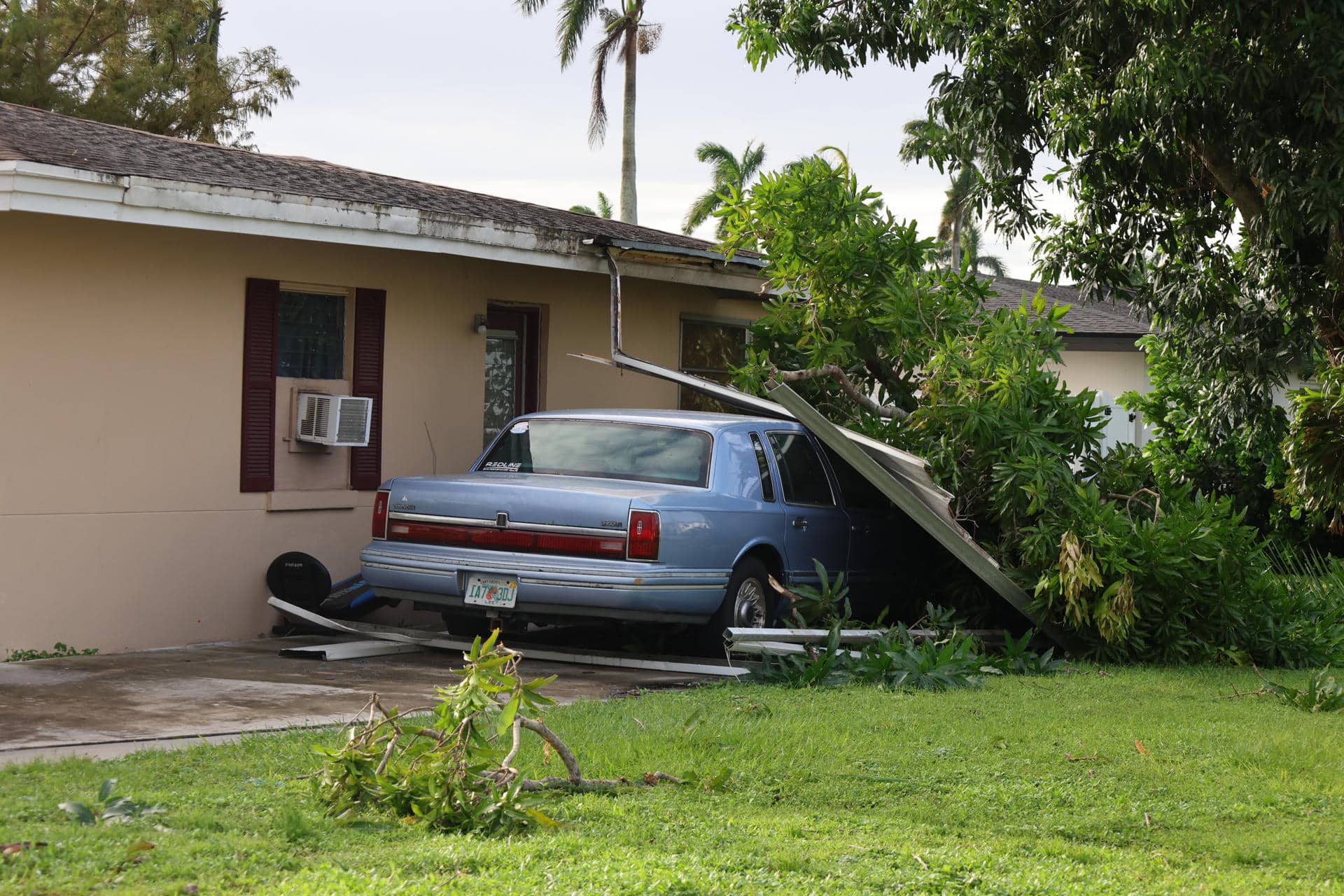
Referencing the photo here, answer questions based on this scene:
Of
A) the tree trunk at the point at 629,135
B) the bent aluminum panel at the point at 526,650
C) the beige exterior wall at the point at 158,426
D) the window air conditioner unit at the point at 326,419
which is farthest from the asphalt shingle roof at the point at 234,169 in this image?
the tree trunk at the point at 629,135

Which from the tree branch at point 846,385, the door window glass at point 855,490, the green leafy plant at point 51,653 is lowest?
the green leafy plant at point 51,653

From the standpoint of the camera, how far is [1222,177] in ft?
43.7

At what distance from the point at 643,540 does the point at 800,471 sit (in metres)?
1.99

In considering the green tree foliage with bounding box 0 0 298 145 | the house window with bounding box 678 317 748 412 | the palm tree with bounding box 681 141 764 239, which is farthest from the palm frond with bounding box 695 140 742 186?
the house window with bounding box 678 317 748 412

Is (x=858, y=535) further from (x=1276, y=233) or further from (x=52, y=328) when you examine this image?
(x=52, y=328)

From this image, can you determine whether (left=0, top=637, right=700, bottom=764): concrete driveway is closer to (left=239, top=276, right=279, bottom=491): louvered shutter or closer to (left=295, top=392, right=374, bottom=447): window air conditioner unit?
(left=239, top=276, right=279, bottom=491): louvered shutter

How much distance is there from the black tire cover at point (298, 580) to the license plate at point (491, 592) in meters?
1.92

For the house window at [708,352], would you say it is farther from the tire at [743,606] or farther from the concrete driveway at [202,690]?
the concrete driveway at [202,690]

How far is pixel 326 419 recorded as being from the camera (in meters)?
10.8

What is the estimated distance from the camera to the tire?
924 centimetres

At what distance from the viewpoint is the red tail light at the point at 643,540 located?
875 centimetres

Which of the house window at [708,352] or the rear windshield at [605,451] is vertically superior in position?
the house window at [708,352]

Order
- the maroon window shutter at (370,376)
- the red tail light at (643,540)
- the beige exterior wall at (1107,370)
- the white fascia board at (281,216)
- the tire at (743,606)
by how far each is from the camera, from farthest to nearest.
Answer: the beige exterior wall at (1107,370), the maroon window shutter at (370,376), the tire at (743,606), the red tail light at (643,540), the white fascia board at (281,216)

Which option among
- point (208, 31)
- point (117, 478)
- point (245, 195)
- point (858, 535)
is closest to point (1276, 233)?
point (858, 535)
